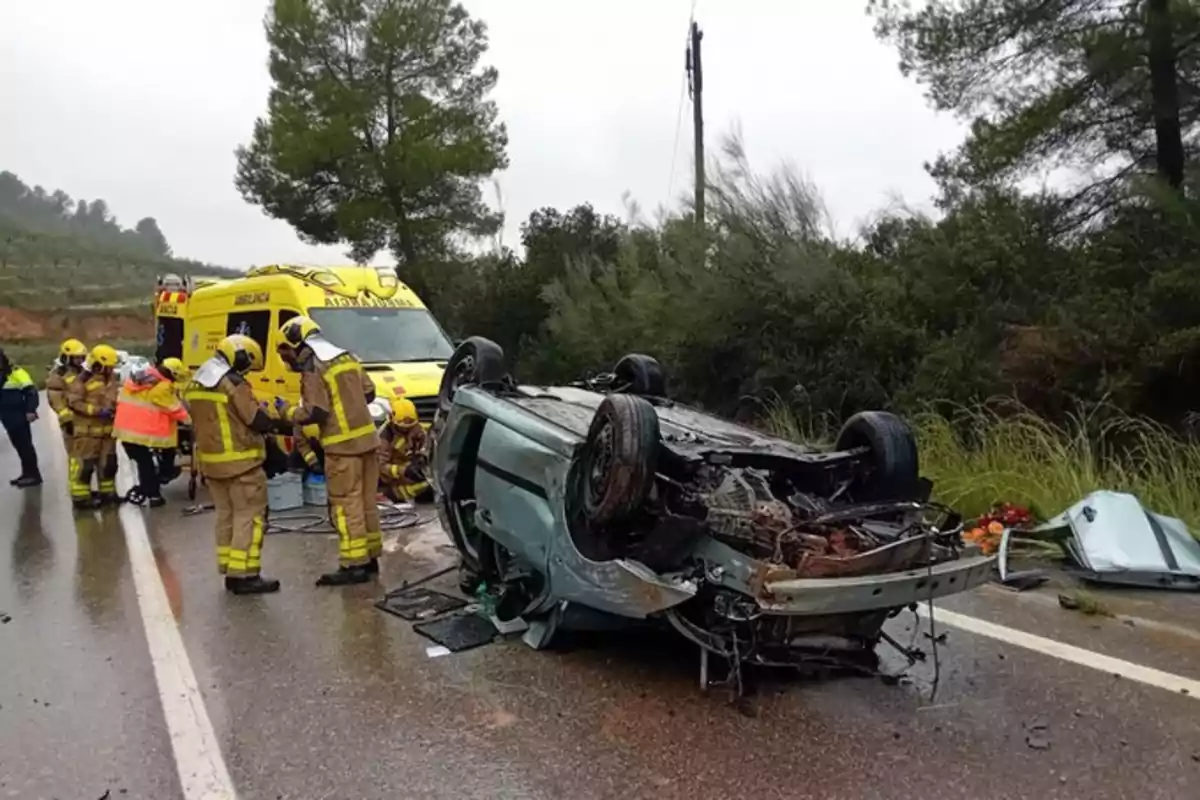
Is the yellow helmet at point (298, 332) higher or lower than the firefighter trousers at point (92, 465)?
higher

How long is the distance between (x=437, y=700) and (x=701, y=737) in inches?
46.3

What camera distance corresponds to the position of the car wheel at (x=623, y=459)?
14.5 feet

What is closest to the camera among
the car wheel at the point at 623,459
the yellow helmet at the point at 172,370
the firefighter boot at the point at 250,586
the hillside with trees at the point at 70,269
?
the car wheel at the point at 623,459

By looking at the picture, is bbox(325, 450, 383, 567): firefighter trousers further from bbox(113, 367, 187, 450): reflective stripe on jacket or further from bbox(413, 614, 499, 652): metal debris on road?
Answer: bbox(113, 367, 187, 450): reflective stripe on jacket

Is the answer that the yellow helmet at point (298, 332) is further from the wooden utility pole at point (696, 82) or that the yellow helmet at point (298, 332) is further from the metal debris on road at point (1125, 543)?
the wooden utility pole at point (696, 82)

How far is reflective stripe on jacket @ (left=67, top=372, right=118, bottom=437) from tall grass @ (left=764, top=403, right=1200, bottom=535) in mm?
7202

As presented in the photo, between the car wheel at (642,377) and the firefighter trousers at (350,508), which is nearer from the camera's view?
the car wheel at (642,377)

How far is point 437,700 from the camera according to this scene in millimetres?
4699

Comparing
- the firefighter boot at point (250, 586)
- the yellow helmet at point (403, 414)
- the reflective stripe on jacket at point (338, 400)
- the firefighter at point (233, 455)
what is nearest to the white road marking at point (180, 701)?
the firefighter boot at point (250, 586)

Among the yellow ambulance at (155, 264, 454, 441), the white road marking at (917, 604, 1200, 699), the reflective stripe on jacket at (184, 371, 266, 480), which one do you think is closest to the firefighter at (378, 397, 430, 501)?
the yellow ambulance at (155, 264, 454, 441)

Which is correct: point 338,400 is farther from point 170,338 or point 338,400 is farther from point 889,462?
point 170,338

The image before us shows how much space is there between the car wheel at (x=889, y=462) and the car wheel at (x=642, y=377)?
197cm

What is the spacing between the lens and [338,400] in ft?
22.6

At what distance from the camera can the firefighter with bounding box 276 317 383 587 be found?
687 cm
